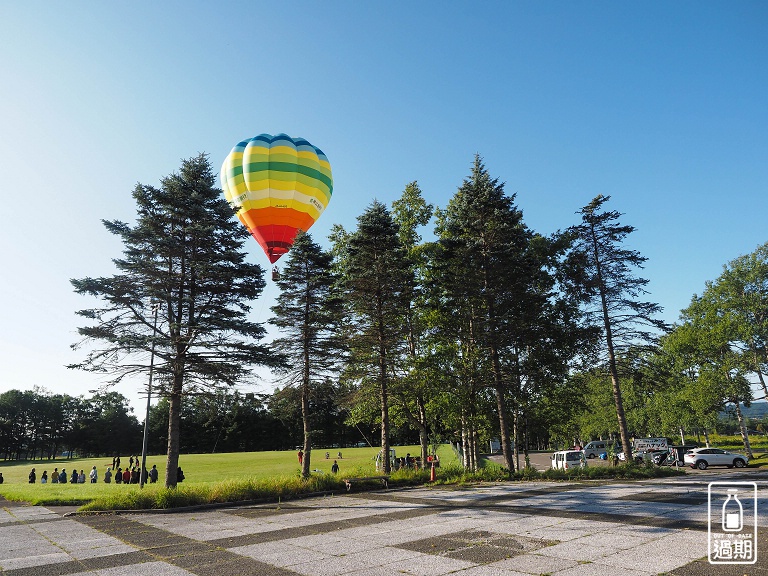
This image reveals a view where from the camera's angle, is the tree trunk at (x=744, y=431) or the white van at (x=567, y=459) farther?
the tree trunk at (x=744, y=431)

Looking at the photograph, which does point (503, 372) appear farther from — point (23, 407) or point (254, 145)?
point (23, 407)

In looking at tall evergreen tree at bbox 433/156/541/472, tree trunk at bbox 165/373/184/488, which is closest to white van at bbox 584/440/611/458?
tall evergreen tree at bbox 433/156/541/472

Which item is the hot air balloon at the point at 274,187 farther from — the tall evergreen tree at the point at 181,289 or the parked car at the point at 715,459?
the parked car at the point at 715,459

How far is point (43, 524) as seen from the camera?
552 inches

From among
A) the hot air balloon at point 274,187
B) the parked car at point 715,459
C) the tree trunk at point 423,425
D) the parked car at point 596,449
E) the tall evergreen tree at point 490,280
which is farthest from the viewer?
the parked car at point 596,449

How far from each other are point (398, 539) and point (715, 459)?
34.9 meters

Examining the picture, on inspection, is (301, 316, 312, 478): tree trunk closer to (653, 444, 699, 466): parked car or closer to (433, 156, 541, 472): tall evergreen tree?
(433, 156, 541, 472): tall evergreen tree

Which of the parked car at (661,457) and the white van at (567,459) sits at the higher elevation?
the white van at (567,459)

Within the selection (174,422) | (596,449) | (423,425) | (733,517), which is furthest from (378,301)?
(596,449)

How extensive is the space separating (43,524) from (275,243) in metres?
19.2

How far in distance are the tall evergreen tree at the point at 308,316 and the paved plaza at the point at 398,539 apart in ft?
34.7

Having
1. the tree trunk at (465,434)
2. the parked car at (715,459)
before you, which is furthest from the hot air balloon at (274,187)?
the parked car at (715,459)

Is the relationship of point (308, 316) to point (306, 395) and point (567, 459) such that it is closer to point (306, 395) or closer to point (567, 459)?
point (306, 395)

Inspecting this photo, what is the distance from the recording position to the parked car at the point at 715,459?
114 feet
